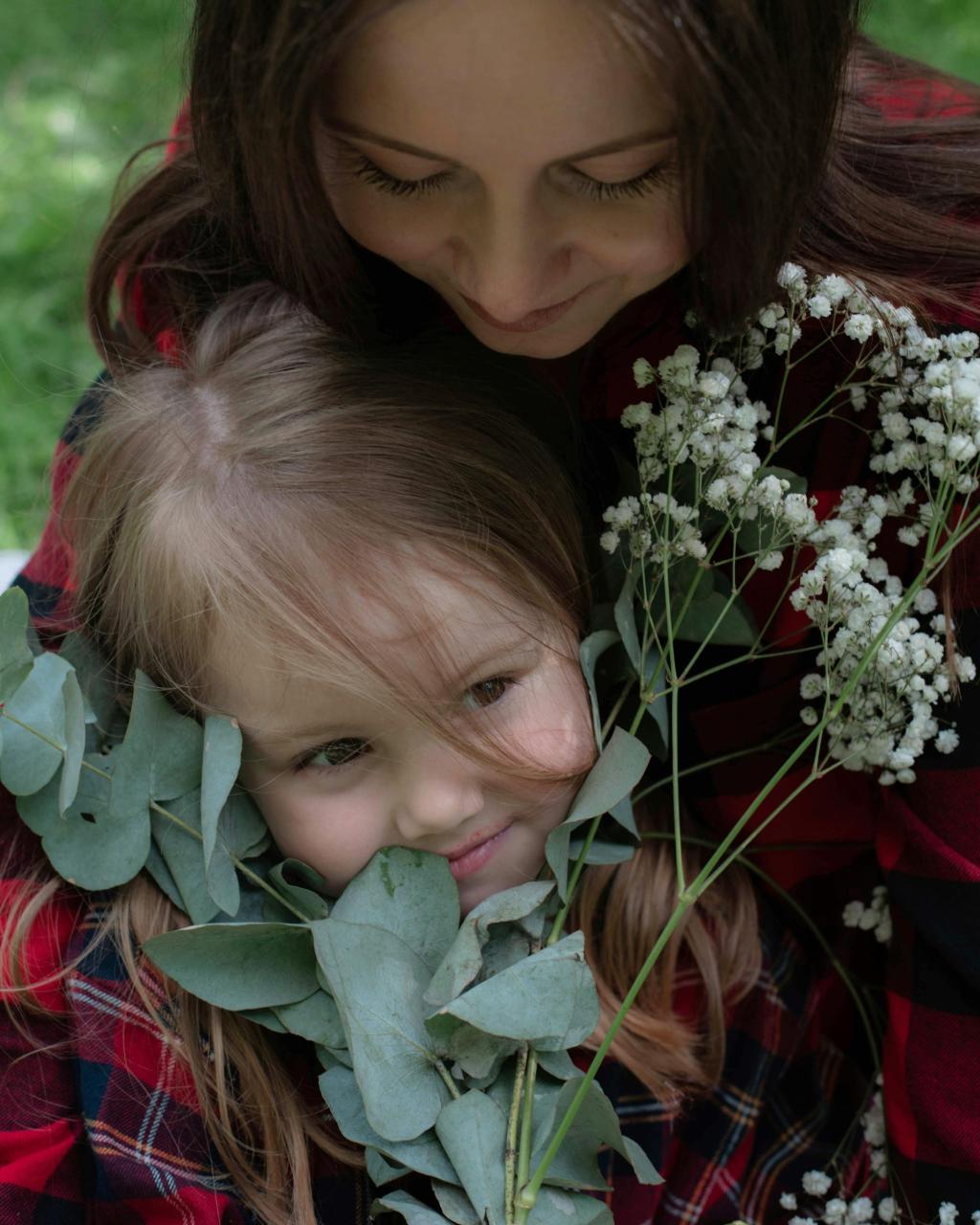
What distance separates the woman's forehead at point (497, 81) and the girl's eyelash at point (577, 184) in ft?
0.20

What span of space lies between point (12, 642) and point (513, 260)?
49 cm

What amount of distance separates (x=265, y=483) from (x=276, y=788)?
26 centimetres

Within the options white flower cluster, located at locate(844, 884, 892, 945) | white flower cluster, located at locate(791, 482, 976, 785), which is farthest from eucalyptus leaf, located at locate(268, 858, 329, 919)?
white flower cluster, located at locate(844, 884, 892, 945)

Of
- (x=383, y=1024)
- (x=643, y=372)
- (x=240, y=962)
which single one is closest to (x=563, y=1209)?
(x=383, y=1024)

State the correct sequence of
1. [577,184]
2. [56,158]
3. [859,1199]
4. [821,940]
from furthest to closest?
[56,158]
[821,940]
[859,1199]
[577,184]

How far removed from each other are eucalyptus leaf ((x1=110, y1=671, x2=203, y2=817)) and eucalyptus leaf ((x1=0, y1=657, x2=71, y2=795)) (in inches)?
2.1

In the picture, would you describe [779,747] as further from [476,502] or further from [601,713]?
[476,502]

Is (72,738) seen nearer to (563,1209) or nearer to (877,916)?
(563,1209)

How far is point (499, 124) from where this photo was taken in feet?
2.81

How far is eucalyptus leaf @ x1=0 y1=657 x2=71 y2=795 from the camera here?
44.4 inches

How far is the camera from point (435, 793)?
1099mm

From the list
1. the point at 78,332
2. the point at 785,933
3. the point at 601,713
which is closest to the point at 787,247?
the point at 601,713

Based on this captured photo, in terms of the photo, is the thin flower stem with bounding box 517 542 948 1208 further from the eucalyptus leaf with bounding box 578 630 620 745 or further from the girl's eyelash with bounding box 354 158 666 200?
the girl's eyelash with bounding box 354 158 666 200

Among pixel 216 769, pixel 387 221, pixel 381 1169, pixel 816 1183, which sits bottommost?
pixel 816 1183
